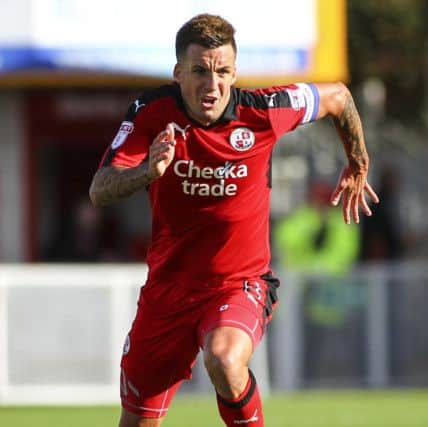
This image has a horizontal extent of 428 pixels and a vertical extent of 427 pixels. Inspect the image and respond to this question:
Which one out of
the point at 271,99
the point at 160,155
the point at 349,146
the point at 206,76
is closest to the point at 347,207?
the point at 349,146

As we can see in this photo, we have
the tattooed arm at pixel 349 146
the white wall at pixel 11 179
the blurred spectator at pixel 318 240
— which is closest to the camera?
the tattooed arm at pixel 349 146

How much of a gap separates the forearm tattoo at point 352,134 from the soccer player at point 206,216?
4 cm

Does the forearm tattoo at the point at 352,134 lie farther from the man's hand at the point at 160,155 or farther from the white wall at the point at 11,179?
the white wall at the point at 11,179

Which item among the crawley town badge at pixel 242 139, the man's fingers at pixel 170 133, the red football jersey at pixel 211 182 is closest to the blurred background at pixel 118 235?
the red football jersey at pixel 211 182

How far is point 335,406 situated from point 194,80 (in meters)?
6.47

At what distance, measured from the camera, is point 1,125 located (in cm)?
1770

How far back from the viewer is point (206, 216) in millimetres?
7340

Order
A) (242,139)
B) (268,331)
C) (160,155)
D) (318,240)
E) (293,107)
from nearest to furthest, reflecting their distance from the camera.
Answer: (160,155) < (242,139) < (293,107) < (268,331) < (318,240)

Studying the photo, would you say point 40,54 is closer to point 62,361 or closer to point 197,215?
point 62,361

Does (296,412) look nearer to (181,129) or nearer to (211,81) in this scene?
(181,129)

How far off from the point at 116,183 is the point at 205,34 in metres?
0.83

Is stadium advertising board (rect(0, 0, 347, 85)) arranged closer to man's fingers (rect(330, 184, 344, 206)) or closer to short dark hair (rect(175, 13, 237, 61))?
man's fingers (rect(330, 184, 344, 206))

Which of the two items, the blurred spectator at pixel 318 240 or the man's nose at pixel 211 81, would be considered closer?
the man's nose at pixel 211 81

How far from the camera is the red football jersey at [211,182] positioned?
720cm
